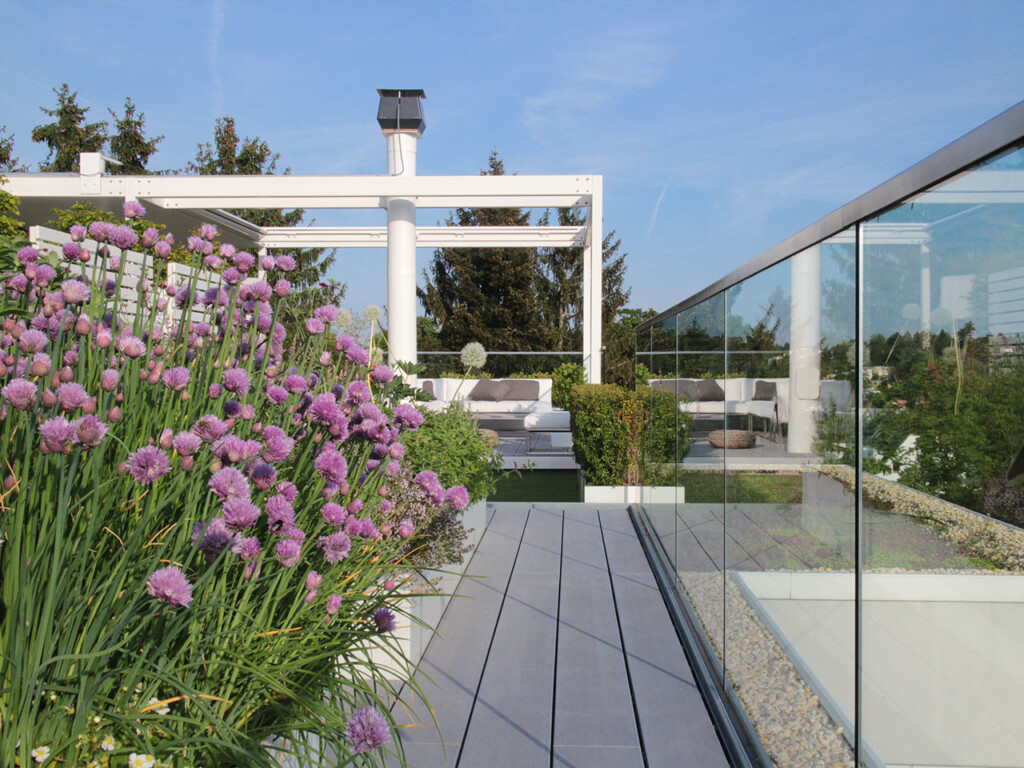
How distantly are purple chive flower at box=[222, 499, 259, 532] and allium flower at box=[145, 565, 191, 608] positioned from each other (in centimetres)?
11

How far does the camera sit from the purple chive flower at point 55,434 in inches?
34.3

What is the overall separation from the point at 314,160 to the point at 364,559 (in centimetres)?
2035

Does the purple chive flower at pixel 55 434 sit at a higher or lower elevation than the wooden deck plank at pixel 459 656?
higher

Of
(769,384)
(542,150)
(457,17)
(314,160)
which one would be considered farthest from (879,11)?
(769,384)

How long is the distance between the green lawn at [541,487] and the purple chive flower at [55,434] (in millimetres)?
6155

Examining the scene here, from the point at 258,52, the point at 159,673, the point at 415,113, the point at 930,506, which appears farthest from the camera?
the point at 258,52

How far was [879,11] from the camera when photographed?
99.9ft

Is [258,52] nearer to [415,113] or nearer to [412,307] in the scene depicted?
[415,113]

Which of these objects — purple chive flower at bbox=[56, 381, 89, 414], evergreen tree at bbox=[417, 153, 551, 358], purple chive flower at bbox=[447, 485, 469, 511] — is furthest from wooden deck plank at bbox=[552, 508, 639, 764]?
evergreen tree at bbox=[417, 153, 551, 358]

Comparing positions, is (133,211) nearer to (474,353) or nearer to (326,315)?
(326,315)

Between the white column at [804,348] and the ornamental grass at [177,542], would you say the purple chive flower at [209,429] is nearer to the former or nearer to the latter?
the ornamental grass at [177,542]

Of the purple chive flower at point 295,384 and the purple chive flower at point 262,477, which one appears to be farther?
the purple chive flower at point 295,384

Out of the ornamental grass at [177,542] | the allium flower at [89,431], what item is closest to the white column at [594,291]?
the ornamental grass at [177,542]

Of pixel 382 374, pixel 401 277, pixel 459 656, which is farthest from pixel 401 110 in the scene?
pixel 382 374
